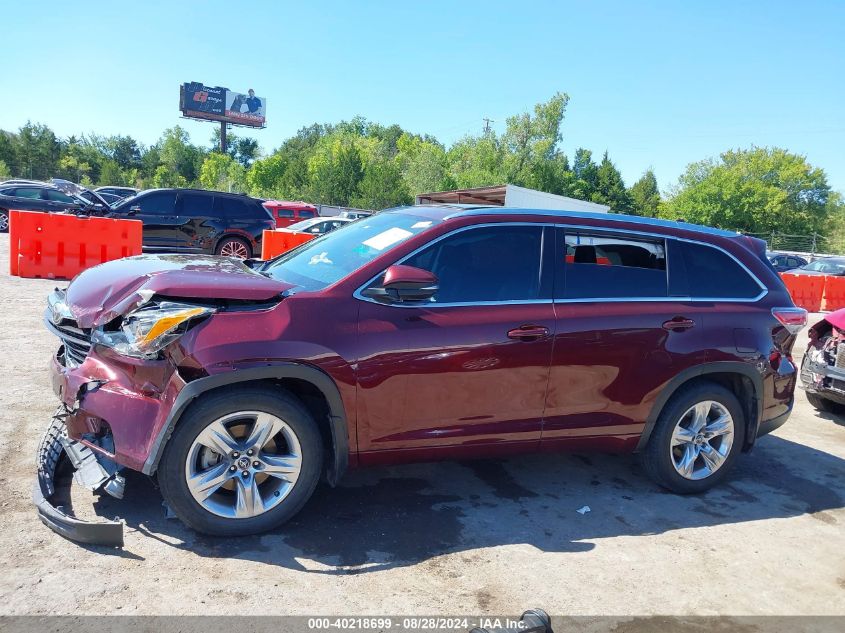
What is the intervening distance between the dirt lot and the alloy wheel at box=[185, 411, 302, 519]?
0.22 meters

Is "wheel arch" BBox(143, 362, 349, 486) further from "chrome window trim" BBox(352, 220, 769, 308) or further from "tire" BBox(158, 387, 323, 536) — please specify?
"chrome window trim" BBox(352, 220, 769, 308)

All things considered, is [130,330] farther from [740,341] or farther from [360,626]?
[740,341]

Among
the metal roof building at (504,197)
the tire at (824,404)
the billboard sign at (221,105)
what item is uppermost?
the billboard sign at (221,105)

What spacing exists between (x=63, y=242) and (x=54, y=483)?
910 cm

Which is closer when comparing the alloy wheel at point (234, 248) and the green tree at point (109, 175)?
the alloy wheel at point (234, 248)

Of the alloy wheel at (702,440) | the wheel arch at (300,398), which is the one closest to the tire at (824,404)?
the alloy wheel at (702,440)

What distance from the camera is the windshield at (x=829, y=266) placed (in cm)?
2117

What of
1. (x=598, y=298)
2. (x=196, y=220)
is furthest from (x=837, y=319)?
(x=196, y=220)

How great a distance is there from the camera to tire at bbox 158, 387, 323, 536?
10.4 feet

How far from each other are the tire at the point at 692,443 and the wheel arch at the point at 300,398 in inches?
89.7

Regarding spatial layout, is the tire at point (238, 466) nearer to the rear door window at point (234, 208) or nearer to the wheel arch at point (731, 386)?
the wheel arch at point (731, 386)

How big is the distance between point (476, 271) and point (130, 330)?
1988 mm

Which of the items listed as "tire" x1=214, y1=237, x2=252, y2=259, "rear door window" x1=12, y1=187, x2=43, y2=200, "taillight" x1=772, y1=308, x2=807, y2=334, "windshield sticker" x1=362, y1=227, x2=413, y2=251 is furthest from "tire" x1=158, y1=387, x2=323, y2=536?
"rear door window" x1=12, y1=187, x2=43, y2=200

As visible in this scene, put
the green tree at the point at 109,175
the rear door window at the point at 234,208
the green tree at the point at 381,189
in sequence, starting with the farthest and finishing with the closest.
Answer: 1. the green tree at the point at 109,175
2. the green tree at the point at 381,189
3. the rear door window at the point at 234,208
